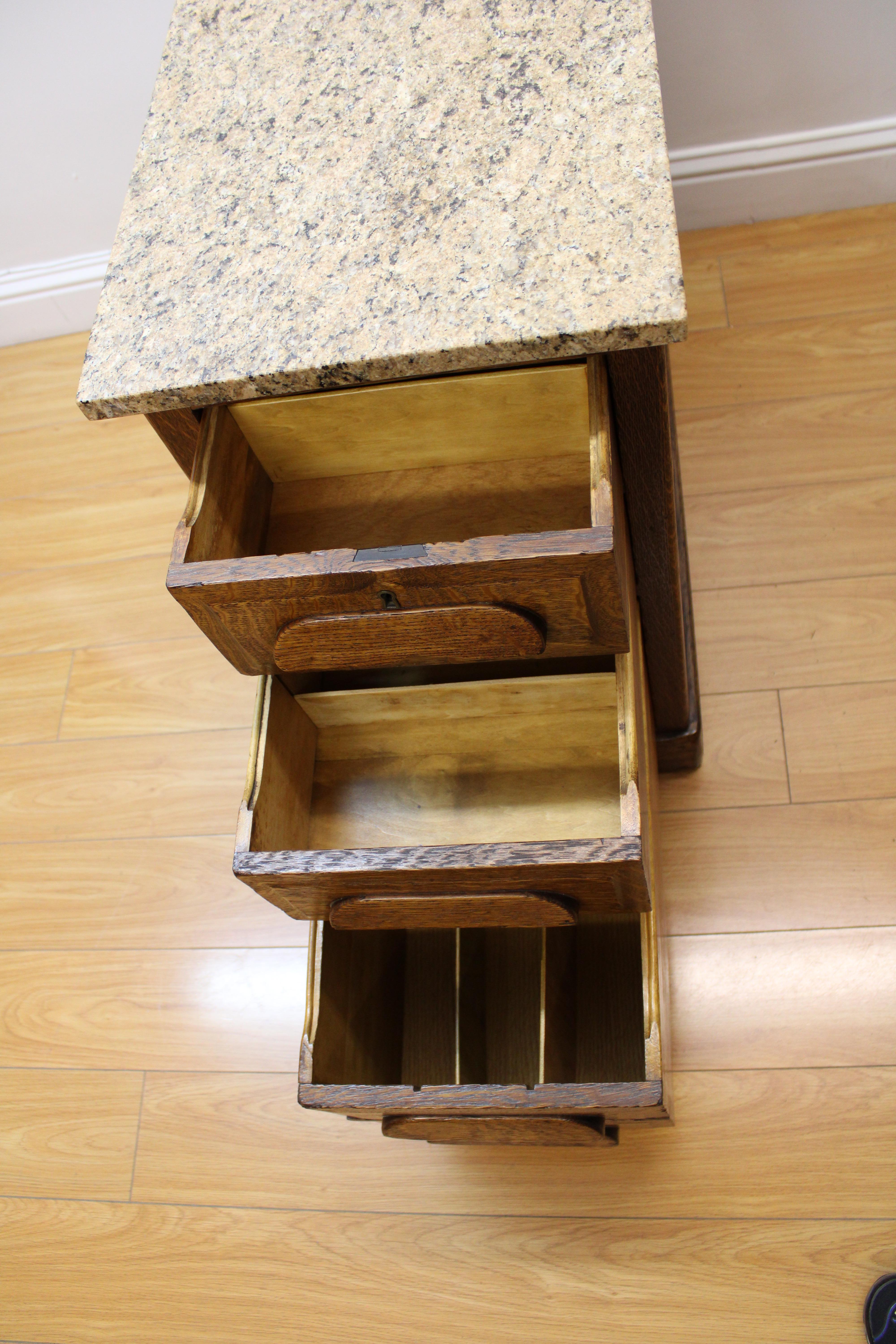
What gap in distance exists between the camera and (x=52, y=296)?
1744 millimetres

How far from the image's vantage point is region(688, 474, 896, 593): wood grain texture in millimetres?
1292

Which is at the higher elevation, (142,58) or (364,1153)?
(142,58)

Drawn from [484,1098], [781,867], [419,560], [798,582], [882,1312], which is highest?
[419,560]

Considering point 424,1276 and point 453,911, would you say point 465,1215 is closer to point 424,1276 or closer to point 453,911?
point 424,1276

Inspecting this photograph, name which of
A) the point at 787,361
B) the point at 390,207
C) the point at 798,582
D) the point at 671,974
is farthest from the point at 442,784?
the point at 787,361

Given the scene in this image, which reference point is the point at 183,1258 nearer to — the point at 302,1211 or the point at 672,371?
the point at 302,1211

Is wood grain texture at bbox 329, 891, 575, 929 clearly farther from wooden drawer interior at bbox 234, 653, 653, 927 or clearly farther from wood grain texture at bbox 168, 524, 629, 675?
wood grain texture at bbox 168, 524, 629, 675

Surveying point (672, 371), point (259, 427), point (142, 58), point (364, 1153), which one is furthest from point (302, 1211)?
point (142, 58)

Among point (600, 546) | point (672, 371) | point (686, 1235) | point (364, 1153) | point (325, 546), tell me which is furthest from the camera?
point (672, 371)

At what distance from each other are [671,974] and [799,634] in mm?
451

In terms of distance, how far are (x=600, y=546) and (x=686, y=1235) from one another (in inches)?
31.2

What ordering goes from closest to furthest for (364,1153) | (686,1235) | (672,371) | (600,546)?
(600,546) < (686,1235) < (364,1153) < (672,371)

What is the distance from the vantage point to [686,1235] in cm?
105

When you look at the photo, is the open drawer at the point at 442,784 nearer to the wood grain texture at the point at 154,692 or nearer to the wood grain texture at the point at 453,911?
the wood grain texture at the point at 453,911
